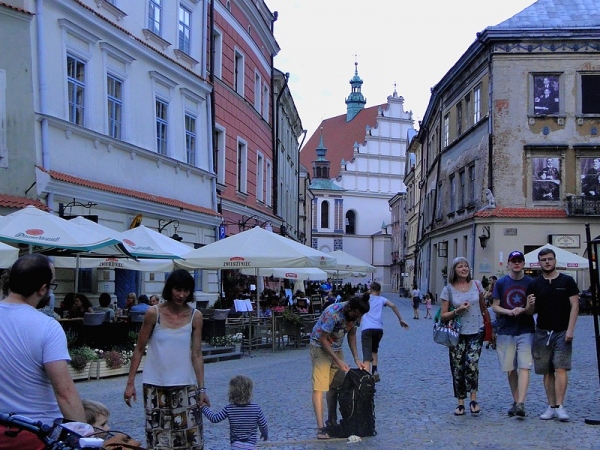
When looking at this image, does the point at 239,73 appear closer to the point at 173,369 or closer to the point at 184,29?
the point at 184,29

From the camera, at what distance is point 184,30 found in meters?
24.1

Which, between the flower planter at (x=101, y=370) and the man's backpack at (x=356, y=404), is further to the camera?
the flower planter at (x=101, y=370)

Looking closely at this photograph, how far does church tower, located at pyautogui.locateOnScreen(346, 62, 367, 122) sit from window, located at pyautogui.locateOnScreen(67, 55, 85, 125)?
3945 inches

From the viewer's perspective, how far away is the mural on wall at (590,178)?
34000 millimetres

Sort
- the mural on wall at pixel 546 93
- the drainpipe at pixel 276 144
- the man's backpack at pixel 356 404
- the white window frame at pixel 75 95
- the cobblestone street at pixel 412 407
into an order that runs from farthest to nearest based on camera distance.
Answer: the drainpipe at pixel 276 144, the mural on wall at pixel 546 93, the white window frame at pixel 75 95, the man's backpack at pixel 356 404, the cobblestone street at pixel 412 407

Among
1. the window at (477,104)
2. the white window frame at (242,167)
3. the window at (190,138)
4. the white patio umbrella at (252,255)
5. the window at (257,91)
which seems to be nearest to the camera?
the white patio umbrella at (252,255)

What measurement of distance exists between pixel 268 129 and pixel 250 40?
207 inches

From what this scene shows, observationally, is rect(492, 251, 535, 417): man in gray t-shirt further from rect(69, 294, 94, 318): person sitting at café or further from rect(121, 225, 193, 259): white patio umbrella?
rect(69, 294, 94, 318): person sitting at café

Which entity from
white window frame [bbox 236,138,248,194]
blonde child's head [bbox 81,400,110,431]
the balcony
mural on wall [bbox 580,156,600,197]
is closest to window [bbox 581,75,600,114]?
mural on wall [bbox 580,156,600,197]

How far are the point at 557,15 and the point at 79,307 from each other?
27.5 meters

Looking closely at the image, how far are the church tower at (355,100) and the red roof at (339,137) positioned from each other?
127 centimetres

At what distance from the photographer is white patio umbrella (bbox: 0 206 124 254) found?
12438 mm

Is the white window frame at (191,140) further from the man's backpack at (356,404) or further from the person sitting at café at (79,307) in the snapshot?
the man's backpack at (356,404)

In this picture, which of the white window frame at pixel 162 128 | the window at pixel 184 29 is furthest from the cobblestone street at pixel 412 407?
the window at pixel 184 29
